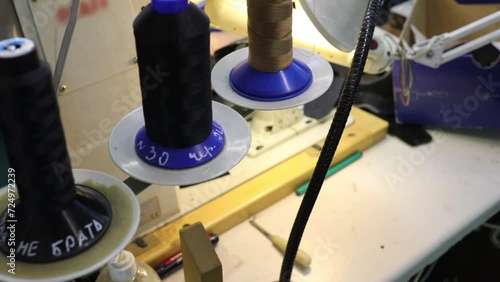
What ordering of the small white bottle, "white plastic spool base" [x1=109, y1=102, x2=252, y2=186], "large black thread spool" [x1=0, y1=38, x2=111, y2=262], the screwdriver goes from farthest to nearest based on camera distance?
the screwdriver
the small white bottle
"white plastic spool base" [x1=109, y1=102, x2=252, y2=186]
"large black thread spool" [x1=0, y1=38, x2=111, y2=262]

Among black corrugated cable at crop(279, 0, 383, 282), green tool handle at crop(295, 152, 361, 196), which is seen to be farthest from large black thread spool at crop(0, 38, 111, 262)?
green tool handle at crop(295, 152, 361, 196)

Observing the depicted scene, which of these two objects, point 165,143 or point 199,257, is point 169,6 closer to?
point 165,143

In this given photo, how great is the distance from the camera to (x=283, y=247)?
835 millimetres

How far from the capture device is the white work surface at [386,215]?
2.65 ft

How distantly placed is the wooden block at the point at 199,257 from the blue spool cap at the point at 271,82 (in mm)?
146

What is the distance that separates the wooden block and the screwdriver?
0.26m

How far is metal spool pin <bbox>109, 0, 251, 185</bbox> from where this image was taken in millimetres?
423

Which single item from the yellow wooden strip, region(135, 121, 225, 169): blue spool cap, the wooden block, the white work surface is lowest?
the white work surface

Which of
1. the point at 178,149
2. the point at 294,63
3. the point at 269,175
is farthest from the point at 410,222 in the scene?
the point at 178,149

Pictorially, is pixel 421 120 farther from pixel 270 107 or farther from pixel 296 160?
pixel 270 107

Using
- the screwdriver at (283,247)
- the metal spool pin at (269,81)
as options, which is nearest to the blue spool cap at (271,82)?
the metal spool pin at (269,81)

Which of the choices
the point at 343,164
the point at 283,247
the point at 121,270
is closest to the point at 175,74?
the point at 121,270

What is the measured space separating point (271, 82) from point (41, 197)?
254 mm

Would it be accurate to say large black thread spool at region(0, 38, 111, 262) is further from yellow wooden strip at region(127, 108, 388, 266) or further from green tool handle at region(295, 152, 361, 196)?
green tool handle at region(295, 152, 361, 196)
